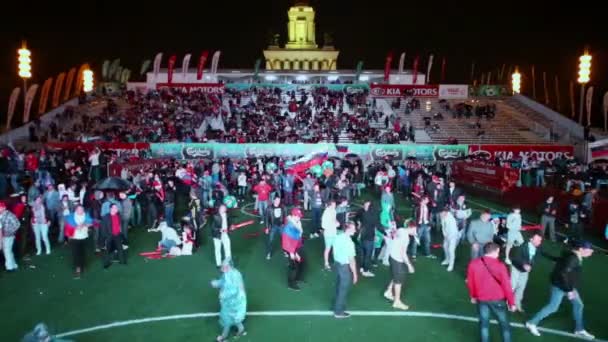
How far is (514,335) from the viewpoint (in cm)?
862

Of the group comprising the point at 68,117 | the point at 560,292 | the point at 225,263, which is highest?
the point at 68,117

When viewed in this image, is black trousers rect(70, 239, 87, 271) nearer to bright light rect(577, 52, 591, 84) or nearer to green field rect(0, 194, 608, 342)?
green field rect(0, 194, 608, 342)

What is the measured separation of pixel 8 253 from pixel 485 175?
21.1 m

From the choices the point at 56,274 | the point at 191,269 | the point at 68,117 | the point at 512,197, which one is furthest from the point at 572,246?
the point at 68,117

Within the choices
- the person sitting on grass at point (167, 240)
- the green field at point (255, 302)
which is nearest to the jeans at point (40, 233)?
the green field at point (255, 302)

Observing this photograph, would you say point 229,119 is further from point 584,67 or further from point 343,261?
point 343,261

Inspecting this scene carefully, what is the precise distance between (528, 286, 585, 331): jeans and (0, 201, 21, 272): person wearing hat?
448 inches

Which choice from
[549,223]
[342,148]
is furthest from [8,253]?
[342,148]

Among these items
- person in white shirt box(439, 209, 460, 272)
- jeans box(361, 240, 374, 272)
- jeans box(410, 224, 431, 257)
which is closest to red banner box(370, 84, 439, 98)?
jeans box(410, 224, 431, 257)

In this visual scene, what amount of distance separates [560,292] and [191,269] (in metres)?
8.36

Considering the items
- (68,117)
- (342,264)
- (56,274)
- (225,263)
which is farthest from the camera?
(68,117)

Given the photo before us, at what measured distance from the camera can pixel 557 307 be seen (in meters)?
8.35

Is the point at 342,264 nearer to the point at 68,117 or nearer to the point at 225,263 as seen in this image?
the point at 225,263

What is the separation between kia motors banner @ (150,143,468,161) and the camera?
109 feet
